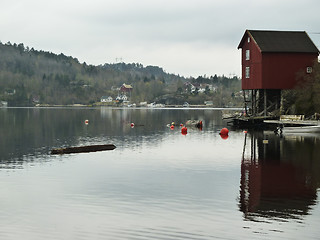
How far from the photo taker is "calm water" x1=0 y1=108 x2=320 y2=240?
18.8 meters

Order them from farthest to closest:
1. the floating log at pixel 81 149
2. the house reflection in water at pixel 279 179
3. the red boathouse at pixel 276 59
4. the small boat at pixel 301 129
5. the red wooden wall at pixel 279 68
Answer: the red boathouse at pixel 276 59 < the red wooden wall at pixel 279 68 < the small boat at pixel 301 129 < the floating log at pixel 81 149 < the house reflection in water at pixel 279 179

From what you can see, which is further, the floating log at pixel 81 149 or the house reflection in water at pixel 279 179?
the floating log at pixel 81 149

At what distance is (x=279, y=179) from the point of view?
29.6 m

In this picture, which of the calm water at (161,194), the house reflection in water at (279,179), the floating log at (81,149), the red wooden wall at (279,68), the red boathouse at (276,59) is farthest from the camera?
the red boathouse at (276,59)

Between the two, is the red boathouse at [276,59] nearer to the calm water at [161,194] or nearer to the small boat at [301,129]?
the small boat at [301,129]

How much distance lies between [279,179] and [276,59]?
45.5 m

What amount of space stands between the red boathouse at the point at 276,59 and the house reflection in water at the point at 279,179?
23203 mm

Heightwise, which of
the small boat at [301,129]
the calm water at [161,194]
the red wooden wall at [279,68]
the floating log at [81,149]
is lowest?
the calm water at [161,194]

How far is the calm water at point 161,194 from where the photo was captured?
1879 centimetres

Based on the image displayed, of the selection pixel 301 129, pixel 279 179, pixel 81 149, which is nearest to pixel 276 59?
pixel 301 129

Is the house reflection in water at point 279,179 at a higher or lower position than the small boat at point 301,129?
lower

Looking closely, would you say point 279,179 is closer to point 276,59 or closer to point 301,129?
point 301,129

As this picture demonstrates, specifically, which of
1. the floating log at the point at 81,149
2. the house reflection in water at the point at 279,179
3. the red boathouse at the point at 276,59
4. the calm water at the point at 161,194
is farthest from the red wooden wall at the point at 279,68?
the floating log at the point at 81,149

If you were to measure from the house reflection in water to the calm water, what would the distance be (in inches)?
2.0
